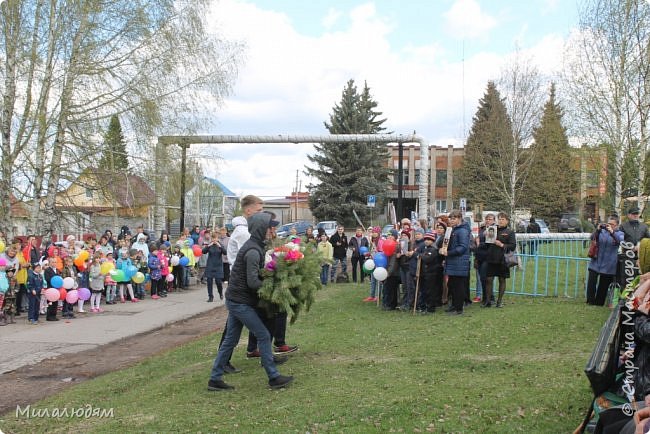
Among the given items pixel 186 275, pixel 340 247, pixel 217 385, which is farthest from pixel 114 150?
pixel 217 385

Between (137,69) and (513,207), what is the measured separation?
82.3 feet

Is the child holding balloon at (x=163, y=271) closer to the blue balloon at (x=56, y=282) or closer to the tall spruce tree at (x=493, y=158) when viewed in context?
the blue balloon at (x=56, y=282)

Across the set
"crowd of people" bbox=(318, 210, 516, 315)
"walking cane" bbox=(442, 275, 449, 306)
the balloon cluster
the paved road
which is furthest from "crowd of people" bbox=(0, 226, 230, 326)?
"walking cane" bbox=(442, 275, 449, 306)

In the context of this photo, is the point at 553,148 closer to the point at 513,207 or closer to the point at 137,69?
the point at 513,207

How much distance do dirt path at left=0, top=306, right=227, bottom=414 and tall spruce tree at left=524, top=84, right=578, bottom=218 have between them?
24.7 meters

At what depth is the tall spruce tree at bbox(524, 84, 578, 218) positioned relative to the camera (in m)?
33.0

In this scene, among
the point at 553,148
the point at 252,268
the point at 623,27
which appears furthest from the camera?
the point at 553,148

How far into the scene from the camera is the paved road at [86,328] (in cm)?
1052

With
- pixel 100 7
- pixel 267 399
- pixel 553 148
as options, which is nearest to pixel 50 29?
pixel 100 7

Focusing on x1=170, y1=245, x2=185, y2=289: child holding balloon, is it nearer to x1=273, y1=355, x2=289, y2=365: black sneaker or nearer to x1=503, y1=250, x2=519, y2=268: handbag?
x1=503, y1=250, x2=519, y2=268: handbag

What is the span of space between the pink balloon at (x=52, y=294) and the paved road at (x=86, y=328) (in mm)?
584

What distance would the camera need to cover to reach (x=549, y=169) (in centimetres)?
3650

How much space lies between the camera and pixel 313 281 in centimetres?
792

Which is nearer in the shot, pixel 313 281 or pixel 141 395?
pixel 141 395
